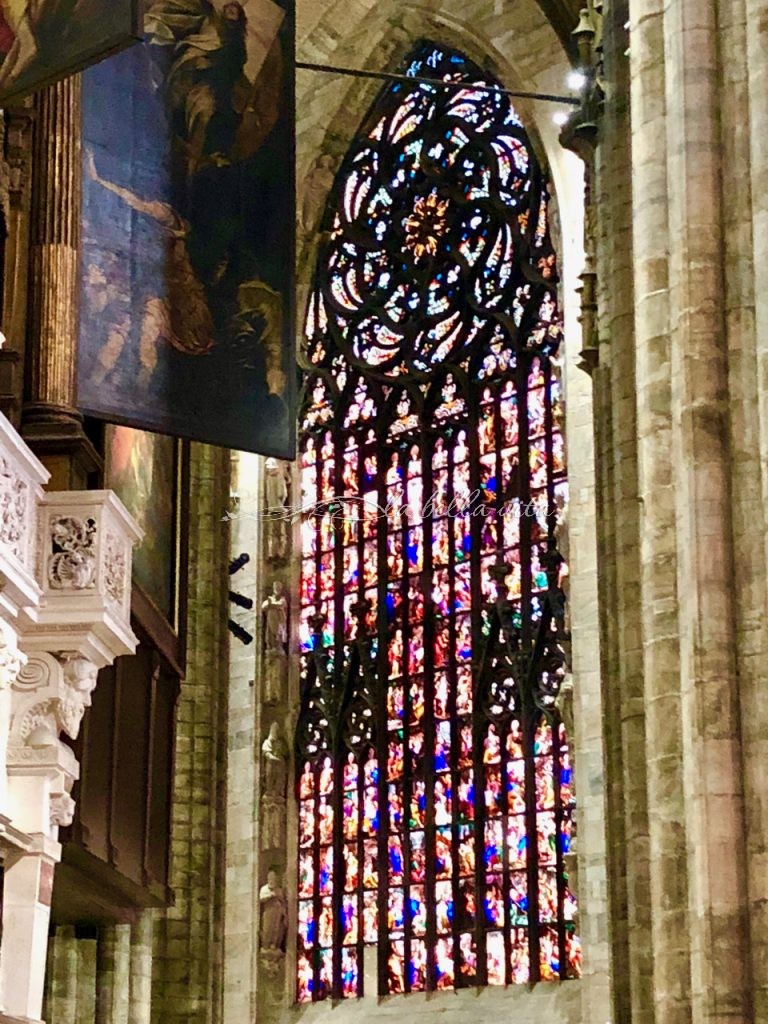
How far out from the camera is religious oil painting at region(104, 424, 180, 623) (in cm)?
1630

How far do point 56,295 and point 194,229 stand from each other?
1.10m

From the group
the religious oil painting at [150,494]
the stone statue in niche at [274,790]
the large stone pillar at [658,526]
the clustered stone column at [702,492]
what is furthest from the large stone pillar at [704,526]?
the stone statue in niche at [274,790]

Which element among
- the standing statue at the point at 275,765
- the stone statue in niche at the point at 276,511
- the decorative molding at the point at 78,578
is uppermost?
the stone statue in niche at the point at 276,511

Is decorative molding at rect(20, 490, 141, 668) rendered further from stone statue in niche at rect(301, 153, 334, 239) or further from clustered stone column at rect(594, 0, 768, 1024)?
stone statue in niche at rect(301, 153, 334, 239)

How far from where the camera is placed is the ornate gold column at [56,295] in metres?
14.3

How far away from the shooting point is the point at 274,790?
86.4 feet

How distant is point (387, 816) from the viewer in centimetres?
2547

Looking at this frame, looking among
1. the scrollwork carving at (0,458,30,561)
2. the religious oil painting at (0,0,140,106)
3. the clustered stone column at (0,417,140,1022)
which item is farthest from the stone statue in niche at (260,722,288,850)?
the religious oil painting at (0,0,140,106)

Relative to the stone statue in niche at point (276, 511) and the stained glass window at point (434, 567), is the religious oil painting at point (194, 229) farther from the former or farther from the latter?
the stone statue in niche at point (276, 511)

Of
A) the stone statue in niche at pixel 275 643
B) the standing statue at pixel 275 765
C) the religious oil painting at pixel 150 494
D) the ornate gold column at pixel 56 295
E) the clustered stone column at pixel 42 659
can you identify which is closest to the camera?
the clustered stone column at pixel 42 659

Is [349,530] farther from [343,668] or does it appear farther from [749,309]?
[749,309]

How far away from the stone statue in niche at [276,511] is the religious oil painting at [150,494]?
9126 millimetres

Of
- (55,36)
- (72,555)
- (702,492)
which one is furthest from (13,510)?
(702,492)

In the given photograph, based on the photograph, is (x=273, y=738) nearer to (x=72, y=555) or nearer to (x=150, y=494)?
(x=150, y=494)
